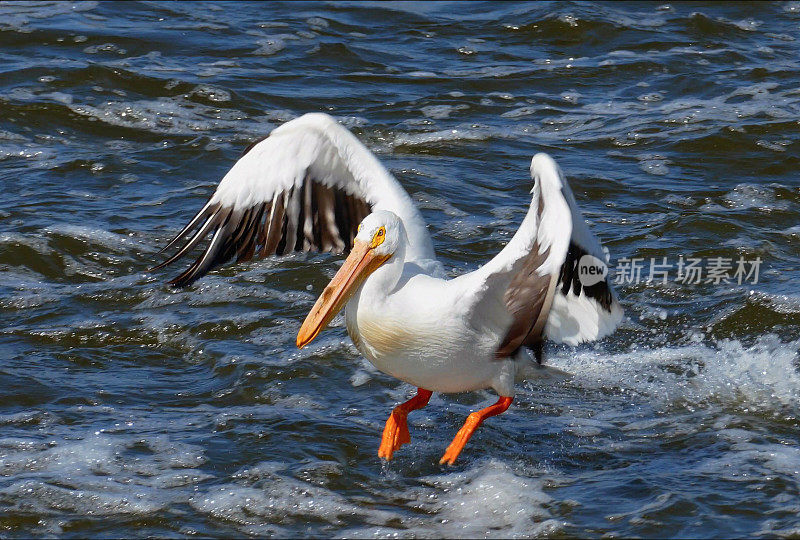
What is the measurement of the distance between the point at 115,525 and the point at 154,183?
14.4 feet

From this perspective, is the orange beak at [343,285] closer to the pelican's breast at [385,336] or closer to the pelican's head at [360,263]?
the pelican's head at [360,263]

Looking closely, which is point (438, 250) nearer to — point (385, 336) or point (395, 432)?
point (395, 432)

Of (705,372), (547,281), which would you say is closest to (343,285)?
(547,281)

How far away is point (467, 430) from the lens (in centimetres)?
525

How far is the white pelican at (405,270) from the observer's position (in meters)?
4.61

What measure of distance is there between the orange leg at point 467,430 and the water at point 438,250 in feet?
0.39

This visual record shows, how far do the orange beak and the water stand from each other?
652 mm

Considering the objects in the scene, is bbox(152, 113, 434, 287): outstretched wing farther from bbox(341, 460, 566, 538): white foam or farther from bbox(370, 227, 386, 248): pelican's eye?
bbox(341, 460, 566, 538): white foam

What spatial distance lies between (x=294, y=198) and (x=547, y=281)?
1.95 meters

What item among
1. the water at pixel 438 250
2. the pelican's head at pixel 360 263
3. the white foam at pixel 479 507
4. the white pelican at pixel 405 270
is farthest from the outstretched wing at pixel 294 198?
the white foam at pixel 479 507

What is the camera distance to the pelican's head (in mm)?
5047

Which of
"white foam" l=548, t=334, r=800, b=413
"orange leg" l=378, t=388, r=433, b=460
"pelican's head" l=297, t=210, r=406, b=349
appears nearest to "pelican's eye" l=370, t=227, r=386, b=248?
"pelican's head" l=297, t=210, r=406, b=349

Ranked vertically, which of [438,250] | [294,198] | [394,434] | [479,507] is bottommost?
[479,507]

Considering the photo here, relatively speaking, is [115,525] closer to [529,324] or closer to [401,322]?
[401,322]
